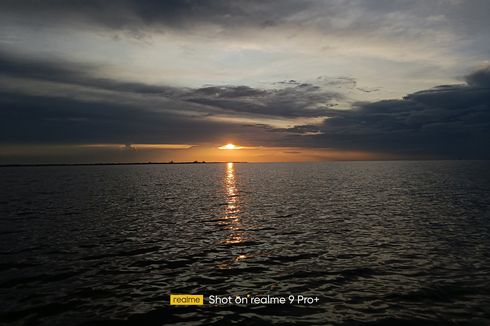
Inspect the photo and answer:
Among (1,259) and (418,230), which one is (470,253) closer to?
(418,230)

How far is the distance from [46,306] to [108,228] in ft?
63.5

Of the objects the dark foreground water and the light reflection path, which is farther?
the light reflection path

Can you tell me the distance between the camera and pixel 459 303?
15.9m

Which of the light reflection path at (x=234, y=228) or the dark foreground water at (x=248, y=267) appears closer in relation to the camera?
the dark foreground water at (x=248, y=267)

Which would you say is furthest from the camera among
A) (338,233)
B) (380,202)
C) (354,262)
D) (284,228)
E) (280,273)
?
(380,202)

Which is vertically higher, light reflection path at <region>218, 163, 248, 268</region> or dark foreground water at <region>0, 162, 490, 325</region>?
dark foreground water at <region>0, 162, 490, 325</region>

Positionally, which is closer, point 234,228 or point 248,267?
point 248,267

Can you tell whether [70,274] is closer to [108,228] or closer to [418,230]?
[108,228]

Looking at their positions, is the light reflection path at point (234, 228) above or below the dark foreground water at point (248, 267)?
below

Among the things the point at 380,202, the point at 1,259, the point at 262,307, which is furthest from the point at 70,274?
the point at 380,202

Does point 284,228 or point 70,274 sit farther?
point 284,228

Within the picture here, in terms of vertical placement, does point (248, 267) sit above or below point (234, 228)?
above

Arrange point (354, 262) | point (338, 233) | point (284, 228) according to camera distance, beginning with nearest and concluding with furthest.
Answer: point (354, 262) < point (338, 233) < point (284, 228)

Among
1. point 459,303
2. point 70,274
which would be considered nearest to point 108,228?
point 70,274
